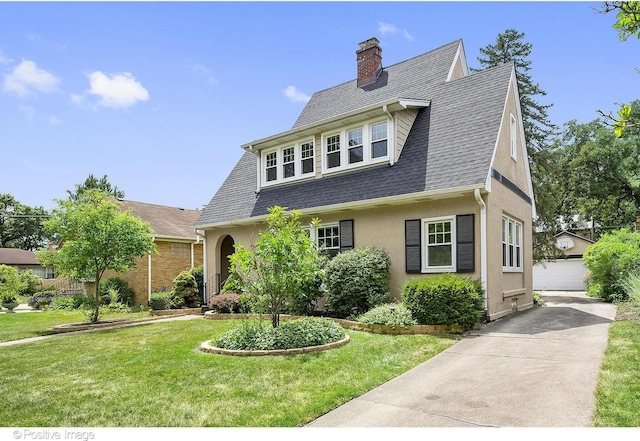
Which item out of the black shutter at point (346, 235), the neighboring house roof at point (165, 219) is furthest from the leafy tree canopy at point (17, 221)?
the black shutter at point (346, 235)

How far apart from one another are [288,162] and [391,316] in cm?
807

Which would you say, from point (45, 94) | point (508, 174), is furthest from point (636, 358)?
point (45, 94)

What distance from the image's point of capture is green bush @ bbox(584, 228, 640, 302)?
16.2m

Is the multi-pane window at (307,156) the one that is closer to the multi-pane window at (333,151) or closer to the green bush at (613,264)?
the multi-pane window at (333,151)


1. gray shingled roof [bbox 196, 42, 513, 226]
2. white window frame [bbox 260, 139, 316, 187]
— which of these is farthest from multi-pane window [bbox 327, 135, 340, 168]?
white window frame [bbox 260, 139, 316, 187]

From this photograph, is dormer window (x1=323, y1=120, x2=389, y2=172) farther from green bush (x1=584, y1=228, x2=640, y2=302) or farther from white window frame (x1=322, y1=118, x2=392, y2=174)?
green bush (x1=584, y1=228, x2=640, y2=302)

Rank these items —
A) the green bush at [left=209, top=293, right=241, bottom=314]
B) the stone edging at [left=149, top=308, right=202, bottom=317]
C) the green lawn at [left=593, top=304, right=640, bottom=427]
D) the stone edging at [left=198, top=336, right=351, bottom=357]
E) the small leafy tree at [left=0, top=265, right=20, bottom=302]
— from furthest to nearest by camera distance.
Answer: the small leafy tree at [left=0, top=265, right=20, bottom=302] → the stone edging at [left=149, top=308, right=202, bottom=317] → the green bush at [left=209, top=293, right=241, bottom=314] → the stone edging at [left=198, top=336, right=351, bottom=357] → the green lawn at [left=593, top=304, right=640, bottom=427]

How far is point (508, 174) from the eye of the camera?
13344 millimetres

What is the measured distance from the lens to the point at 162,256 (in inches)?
875

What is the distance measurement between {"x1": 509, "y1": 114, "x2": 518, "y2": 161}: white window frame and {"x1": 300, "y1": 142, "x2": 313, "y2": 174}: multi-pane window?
647 cm

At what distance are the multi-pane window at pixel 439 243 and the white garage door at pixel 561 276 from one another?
20381 millimetres

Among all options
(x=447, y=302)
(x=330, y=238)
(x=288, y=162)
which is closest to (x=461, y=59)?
(x=288, y=162)

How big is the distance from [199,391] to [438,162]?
8841 mm

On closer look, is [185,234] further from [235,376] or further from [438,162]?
[235,376]
